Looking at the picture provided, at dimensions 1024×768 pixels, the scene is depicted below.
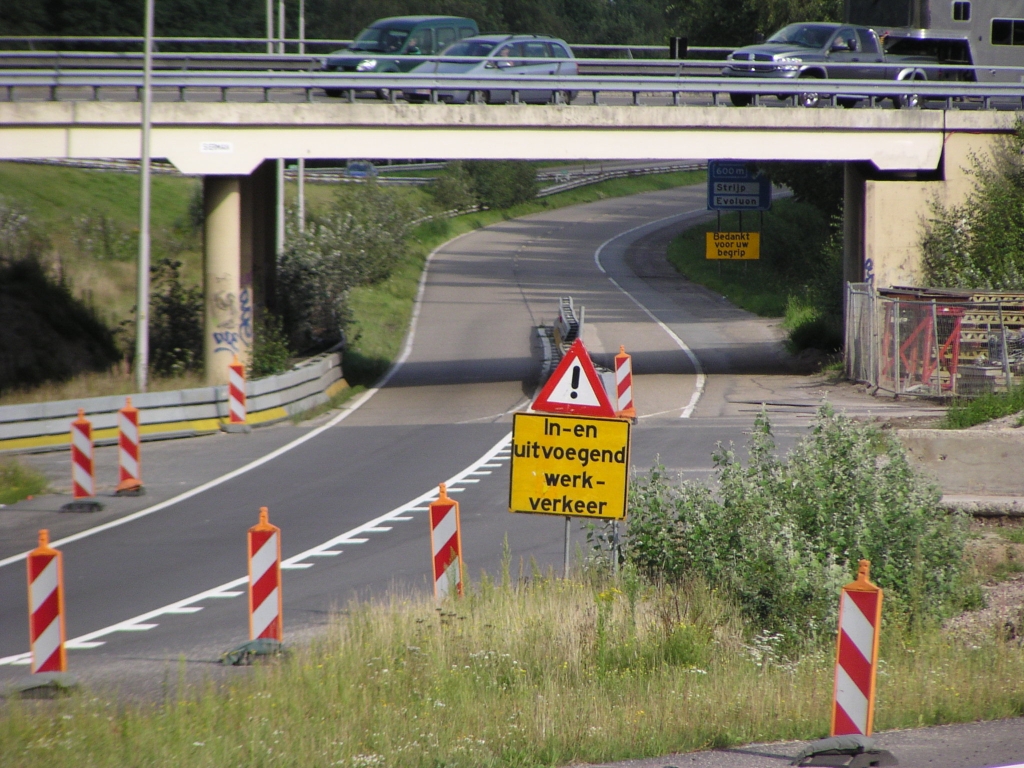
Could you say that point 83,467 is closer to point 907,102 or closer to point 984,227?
point 907,102

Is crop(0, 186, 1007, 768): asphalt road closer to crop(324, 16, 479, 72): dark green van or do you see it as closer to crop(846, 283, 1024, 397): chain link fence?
crop(846, 283, 1024, 397): chain link fence

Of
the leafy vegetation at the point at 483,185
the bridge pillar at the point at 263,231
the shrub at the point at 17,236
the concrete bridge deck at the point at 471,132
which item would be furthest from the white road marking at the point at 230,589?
the leafy vegetation at the point at 483,185

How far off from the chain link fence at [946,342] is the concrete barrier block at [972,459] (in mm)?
9257

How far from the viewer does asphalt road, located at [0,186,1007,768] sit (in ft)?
35.5

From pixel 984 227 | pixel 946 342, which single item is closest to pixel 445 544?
pixel 946 342

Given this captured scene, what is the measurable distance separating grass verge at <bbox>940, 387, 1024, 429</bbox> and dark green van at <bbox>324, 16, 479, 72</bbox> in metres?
15.4

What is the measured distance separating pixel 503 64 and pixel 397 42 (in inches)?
112

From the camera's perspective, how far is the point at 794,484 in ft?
32.5

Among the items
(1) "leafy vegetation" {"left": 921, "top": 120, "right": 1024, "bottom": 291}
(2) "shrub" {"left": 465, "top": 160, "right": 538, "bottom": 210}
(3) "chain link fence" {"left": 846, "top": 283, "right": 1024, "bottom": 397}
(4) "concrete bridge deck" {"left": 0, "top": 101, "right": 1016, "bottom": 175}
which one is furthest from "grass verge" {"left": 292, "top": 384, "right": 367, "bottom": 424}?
(2) "shrub" {"left": 465, "top": 160, "right": 538, "bottom": 210}

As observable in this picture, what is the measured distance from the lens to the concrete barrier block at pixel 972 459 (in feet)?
44.9

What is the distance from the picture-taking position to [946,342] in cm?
2372

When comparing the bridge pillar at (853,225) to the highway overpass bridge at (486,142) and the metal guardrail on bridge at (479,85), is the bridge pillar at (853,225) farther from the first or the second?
the metal guardrail on bridge at (479,85)

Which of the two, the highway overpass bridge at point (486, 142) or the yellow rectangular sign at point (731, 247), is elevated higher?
the highway overpass bridge at point (486, 142)

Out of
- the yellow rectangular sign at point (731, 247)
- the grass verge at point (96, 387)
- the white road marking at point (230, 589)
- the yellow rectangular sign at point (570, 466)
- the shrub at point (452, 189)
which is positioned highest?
the shrub at point (452, 189)
